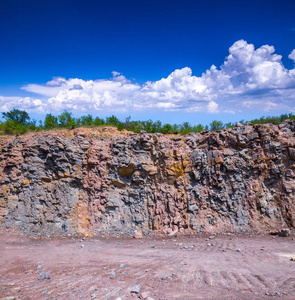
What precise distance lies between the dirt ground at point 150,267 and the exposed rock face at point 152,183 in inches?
48.5

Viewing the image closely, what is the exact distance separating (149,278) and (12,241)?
8.30 metres

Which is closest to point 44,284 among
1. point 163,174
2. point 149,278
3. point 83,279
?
point 83,279

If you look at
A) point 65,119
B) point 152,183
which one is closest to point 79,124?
point 65,119

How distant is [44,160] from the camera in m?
14.0

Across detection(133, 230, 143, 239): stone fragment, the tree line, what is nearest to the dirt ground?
detection(133, 230, 143, 239): stone fragment

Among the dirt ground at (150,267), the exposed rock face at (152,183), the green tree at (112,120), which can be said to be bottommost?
the dirt ground at (150,267)

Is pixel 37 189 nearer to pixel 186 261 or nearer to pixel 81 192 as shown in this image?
pixel 81 192

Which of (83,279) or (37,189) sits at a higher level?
(37,189)

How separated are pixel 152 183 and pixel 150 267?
19.7 ft

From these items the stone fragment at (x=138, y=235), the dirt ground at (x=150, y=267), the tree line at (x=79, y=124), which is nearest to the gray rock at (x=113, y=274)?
the dirt ground at (x=150, y=267)

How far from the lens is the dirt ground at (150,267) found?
6.09 m

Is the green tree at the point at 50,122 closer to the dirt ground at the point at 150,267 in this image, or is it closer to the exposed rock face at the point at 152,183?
the exposed rock face at the point at 152,183

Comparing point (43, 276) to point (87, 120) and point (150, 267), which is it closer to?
point (150, 267)

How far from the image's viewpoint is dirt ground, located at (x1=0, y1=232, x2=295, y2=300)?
6.09 meters
